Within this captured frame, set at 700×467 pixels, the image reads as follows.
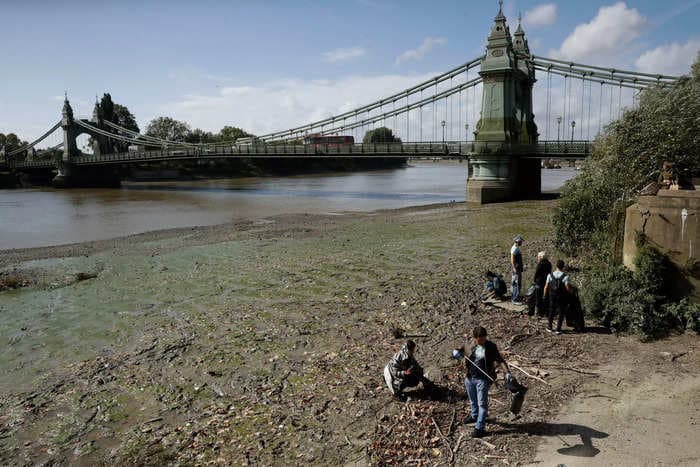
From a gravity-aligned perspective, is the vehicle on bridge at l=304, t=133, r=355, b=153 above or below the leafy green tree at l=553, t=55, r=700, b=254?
above

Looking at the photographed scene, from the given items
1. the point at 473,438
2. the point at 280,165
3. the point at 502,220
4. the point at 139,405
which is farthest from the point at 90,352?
the point at 280,165

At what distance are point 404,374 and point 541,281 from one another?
5.12m

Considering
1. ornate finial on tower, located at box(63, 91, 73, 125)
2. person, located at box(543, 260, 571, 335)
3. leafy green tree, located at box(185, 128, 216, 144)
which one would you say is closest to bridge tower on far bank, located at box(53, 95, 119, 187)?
ornate finial on tower, located at box(63, 91, 73, 125)

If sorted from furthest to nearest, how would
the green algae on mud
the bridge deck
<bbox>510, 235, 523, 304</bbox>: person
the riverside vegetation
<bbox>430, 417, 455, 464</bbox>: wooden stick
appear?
the bridge deck < <bbox>510, 235, 523, 304</bbox>: person < the riverside vegetation < the green algae on mud < <bbox>430, 417, 455, 464</bbox>: wooden stick

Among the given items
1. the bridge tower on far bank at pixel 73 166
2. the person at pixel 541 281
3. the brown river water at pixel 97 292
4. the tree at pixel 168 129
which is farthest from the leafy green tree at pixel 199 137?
the person at pixel 541 281

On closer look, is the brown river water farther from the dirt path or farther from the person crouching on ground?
the dirt path

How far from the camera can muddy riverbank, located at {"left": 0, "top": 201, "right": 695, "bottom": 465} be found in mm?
7418

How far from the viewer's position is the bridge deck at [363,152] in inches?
1759

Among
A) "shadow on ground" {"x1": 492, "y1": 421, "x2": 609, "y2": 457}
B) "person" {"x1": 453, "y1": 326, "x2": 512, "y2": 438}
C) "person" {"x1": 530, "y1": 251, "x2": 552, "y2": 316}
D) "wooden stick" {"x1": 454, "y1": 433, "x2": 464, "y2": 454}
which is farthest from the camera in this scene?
"person" {"x1": 530, "y1": 251, "x2": 552, "y2": 316}

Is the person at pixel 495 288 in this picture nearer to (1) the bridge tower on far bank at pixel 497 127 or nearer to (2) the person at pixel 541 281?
(2) the person at pixel 541 281

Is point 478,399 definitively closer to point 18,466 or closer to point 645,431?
point 645,431

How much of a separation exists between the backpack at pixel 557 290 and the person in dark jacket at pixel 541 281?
0.78 m

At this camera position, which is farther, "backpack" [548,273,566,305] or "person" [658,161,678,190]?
"person" [658,161,678,190]

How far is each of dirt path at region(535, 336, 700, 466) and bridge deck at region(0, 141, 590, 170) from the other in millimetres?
37420
